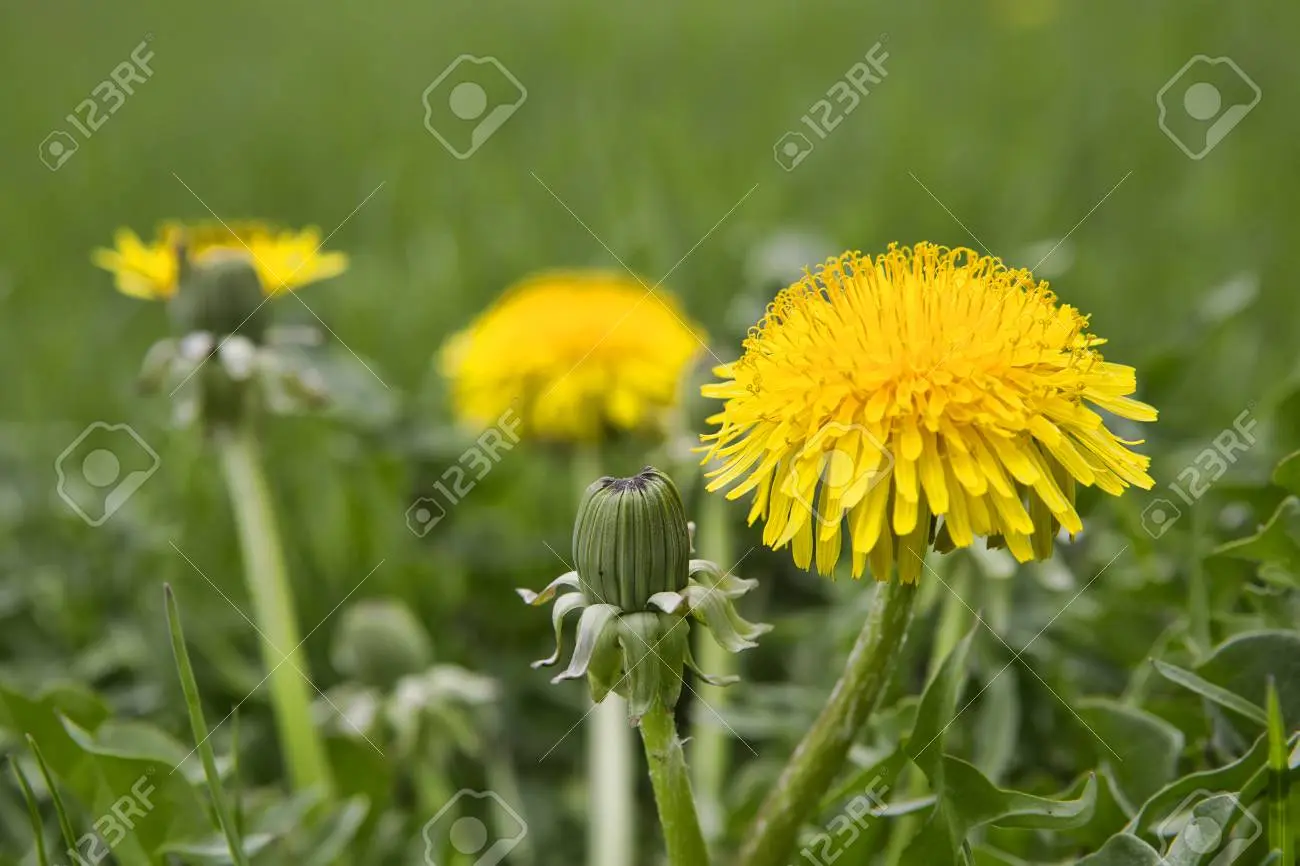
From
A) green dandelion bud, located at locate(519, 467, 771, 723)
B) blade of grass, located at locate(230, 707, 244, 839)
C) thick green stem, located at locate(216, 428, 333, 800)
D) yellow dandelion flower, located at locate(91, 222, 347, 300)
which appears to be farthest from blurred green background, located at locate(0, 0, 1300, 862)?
green dandelion bud, located at locate(519, 467, 771, 723)

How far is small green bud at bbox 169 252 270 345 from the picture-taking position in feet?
4.85

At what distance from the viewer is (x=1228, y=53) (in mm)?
3400

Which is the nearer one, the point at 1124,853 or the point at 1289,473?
the point at 1124,853

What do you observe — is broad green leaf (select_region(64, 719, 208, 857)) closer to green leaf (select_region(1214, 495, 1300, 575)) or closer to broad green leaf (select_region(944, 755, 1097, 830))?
broad green leaf (select_region(944, 755, 1097, 830))

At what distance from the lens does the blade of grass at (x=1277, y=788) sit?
2.86 ft

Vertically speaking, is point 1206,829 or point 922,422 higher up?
point 922,422

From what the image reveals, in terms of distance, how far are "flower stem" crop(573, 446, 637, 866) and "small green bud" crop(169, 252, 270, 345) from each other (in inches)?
19.1

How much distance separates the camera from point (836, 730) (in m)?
0.98

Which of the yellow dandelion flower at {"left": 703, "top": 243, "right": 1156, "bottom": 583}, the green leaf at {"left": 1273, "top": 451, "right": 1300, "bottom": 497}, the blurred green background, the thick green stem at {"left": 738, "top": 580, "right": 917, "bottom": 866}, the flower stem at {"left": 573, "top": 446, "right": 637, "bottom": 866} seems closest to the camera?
the yellow dandelion flower at {"left": 703, "top": 243, "right": 1156, "bottom": 583}

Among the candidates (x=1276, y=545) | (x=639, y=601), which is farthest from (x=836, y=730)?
(x=1276, y=545)

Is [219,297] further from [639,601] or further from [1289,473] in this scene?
[1289,473]

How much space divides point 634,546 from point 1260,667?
22.5 inches

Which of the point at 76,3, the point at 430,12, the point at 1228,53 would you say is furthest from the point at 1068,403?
the point at 76,3

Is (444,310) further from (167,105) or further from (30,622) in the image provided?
(167,105)
